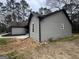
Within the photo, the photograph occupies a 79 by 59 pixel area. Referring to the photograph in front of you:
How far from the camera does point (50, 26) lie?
2650 centimetres

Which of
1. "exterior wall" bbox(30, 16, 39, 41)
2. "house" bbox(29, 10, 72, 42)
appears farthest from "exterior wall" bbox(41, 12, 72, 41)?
"exterior wall" bbox(30, 16, 39, 41)

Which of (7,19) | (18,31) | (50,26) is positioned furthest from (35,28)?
(7,19)

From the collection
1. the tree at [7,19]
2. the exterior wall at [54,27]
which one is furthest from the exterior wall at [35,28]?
the tree at [7,19]

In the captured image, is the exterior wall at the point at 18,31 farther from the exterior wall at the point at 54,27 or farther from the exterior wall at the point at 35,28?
the exterior wall at the point at 54,27

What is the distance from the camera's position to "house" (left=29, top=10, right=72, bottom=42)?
2570cm

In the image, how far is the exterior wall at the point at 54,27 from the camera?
25.9m

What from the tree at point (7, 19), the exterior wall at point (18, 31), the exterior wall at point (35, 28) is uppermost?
the tree at point (7, 19)

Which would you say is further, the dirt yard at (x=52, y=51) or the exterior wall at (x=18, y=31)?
the exterior wall at (x=18, y=31)

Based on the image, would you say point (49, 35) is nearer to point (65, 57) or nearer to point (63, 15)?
point (63, 15)

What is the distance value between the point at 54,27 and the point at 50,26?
75 cm

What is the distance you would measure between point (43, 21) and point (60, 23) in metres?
3.17

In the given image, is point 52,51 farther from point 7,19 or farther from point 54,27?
point 7,19

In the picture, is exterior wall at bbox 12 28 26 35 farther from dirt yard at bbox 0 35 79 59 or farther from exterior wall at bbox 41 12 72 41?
dirt yard at bbox 0 35 79 59

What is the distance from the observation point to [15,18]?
7125cm
